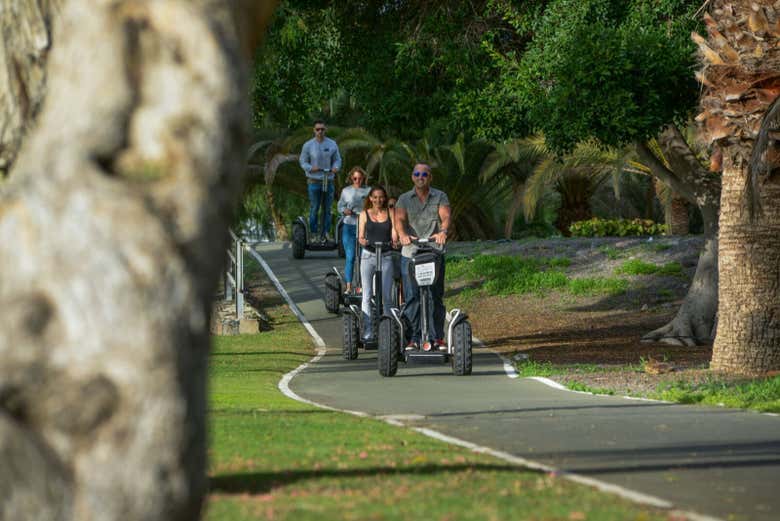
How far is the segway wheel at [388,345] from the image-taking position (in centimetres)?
1546

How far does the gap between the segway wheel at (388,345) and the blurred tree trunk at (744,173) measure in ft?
12.6

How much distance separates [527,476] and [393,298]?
9196 millimetres

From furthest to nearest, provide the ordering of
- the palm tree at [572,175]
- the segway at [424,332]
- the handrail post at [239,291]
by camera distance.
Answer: the palm tree at [572,175]
the handrail post at [239,291]
the segway at [424,332]

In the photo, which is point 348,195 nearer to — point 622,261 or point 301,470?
point 622,261

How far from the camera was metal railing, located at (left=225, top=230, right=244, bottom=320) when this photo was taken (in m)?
24.1

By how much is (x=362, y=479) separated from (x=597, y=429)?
11.1 feet

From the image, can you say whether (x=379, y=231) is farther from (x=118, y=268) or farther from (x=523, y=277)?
(x=523, y=277)

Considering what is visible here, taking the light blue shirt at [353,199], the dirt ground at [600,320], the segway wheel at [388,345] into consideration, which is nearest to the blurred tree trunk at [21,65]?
the dirt ground at [600,320]

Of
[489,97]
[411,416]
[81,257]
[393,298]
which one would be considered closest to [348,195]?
[489,97]

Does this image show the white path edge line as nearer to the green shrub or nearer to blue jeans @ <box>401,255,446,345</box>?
blue jeans @ <box>401,255,446,345</box>

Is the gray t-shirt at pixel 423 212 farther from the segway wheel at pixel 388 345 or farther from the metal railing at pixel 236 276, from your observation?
the metal railing at pixel 236 276

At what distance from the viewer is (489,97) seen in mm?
19906

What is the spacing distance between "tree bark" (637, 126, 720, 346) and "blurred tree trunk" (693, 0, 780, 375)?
18.5ft

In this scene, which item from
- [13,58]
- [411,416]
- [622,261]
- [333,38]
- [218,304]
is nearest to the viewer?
[13,58]
